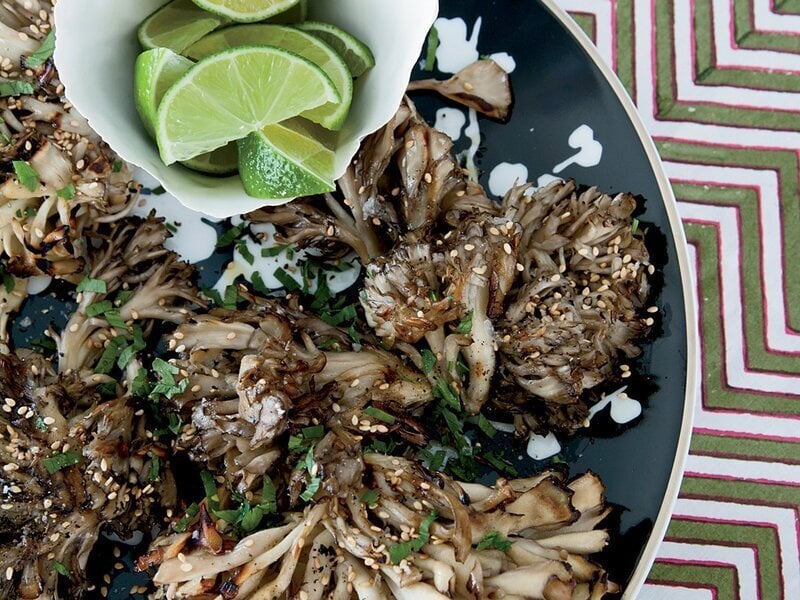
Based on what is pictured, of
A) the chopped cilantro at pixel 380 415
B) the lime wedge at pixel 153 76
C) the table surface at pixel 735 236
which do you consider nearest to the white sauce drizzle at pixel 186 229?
the lime wedge at pixel 153 76

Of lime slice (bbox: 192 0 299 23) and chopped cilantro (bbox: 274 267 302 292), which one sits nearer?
lime slice (bbox: 192 0 299 23)

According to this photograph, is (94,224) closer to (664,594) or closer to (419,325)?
(419,325)

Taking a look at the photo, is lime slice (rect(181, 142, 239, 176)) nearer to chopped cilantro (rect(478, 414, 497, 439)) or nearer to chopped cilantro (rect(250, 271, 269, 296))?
chopped cilantro (rect(250, 271, 269, 296))

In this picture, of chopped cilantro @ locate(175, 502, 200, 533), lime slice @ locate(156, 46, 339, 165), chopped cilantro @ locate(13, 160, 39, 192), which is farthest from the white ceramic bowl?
chopped cilantro @ locate(175, 502, 200, 533)

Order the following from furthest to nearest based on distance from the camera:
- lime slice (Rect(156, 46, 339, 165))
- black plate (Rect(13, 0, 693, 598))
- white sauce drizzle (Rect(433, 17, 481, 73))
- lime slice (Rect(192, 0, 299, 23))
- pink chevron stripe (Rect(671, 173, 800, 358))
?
pink chevron stripe (Rect(671, 173, 800, 358)) → white sauce drizzle (Rect(433, 17, 481, 73)) → black plate (Rect(13, 0, 693, 598)) → lime slice (Rect(192, 0, 299, 23)) → lime slice (Rect(156, 46, 339, 165))

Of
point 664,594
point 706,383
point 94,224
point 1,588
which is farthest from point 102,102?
point 664,594

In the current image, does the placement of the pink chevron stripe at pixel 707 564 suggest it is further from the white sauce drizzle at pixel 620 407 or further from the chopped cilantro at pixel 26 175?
the chopped cilantro at pixel 26 175
